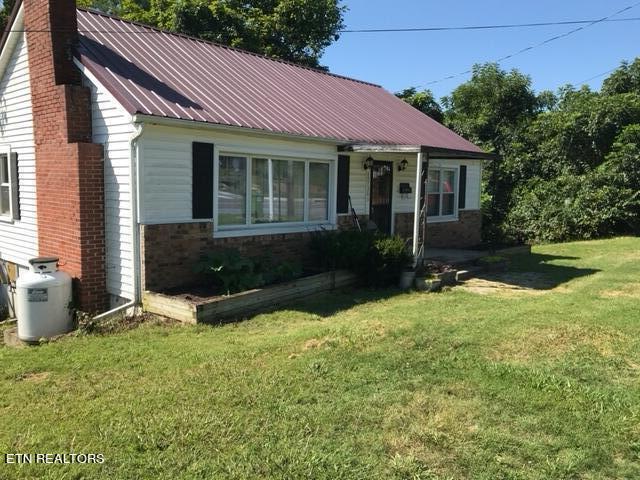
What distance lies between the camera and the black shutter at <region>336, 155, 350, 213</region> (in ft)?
36.6

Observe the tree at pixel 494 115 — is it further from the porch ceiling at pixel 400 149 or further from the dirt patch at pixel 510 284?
the porch ceiling at pixel 400 149

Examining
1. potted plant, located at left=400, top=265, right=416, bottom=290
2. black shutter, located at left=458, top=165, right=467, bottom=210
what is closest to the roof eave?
potted plant, located at left=400, top=265, right=416, bottom=290

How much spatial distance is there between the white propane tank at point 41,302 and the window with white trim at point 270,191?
2636mm

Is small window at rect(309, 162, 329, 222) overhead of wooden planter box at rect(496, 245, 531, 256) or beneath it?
overhead

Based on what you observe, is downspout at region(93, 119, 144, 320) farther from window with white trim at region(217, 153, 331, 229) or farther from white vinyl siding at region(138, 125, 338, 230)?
window with white trim at region(217, 153, 331, 229)

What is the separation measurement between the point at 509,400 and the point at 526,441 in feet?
2.31

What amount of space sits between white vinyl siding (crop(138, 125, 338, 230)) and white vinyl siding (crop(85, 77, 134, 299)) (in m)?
0.27

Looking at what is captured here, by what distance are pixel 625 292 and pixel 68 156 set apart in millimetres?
9399

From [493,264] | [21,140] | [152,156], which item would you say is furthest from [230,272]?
[493,264]

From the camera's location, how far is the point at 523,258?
14.2 meters

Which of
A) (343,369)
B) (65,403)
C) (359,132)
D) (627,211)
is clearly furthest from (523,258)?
(65,403)

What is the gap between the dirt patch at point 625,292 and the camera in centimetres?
877

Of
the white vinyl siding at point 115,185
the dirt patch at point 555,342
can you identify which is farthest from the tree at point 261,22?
the dirt patch at point 555,342

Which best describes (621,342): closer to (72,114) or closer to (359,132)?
(359,132)
